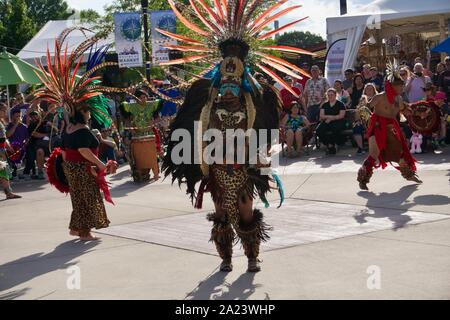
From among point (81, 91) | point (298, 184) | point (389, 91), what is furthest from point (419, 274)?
point (298, 184)

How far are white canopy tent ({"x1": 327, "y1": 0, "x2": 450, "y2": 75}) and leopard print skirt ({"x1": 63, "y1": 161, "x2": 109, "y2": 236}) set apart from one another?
11.6 meters

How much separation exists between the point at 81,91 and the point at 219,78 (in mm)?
2404

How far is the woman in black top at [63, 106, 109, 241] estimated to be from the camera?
27.6 ft

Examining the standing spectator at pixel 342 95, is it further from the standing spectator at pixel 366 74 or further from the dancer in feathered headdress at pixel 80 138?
the dancer in feathered headdress at pixel 80 138

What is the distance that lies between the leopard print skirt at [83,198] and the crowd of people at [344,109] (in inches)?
272

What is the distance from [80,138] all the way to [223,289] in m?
2.97

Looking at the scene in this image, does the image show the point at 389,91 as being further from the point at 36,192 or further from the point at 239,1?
the point at 36,192

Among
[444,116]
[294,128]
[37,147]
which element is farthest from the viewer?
[294,128]

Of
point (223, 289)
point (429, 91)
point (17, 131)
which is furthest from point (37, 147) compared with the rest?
point (223, 289)

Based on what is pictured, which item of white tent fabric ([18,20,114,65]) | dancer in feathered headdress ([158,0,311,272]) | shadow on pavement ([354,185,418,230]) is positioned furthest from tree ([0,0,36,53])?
dancer in feathered headdress ([158,0,311,272])

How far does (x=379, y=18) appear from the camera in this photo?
18625 mm

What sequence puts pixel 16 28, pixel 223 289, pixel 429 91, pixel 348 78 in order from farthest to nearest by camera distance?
1. pixel 16 28
2. pixel 348 78
3. pixel 429 91
4. pixel 223 289

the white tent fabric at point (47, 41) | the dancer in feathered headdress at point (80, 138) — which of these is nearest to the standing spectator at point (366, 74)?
the dancer in feathered headdress at point (80, 138)

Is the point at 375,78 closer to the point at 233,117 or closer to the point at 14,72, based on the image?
the point at 14,72
